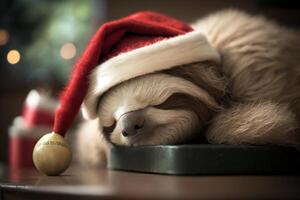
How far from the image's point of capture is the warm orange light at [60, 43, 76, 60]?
4.96ft

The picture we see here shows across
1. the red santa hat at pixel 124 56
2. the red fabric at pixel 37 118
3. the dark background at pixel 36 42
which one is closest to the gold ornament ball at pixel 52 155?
the red santa hat at pixel 124 56

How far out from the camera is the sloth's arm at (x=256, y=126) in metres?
0.73

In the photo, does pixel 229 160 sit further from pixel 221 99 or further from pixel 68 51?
pixel 68 51

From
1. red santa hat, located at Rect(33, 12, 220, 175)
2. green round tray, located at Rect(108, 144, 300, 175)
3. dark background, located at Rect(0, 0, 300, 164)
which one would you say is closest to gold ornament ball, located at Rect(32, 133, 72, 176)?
red santa hat, located at Rect(33, 12, 220, 175)

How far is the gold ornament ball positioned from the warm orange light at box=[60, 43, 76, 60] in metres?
0.75

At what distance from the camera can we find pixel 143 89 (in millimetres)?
762

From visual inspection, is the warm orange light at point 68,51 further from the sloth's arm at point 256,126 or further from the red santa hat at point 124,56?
the sloth's arm at point 256,126

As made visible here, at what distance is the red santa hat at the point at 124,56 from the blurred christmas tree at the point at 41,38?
672mm

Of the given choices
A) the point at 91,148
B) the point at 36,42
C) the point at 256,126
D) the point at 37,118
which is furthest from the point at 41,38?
the point at 256,126

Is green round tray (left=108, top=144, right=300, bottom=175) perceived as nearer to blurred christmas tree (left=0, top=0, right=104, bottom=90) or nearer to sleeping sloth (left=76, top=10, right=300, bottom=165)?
sleeping sloth (left=76, top=10, right=300, bottom=165)

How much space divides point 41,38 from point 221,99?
86cm

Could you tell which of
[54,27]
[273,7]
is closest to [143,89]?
[273,7]

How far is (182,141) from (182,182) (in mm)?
165

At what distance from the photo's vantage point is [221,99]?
2.70ft
